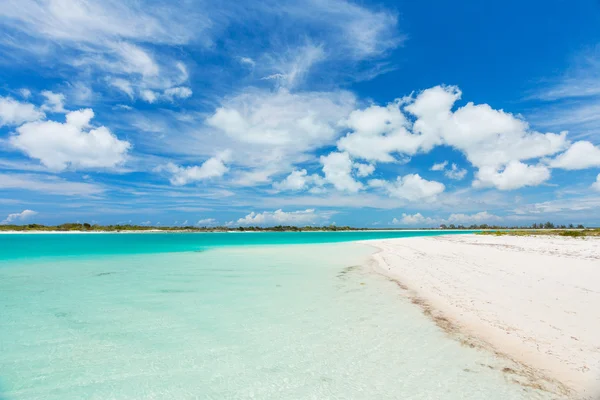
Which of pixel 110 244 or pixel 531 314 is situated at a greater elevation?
pixel 110 244

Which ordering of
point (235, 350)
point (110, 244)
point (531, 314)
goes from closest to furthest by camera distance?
point (235, 350) < point (531, 314) < point (110, 244)

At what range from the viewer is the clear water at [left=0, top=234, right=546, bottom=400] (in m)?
5.15

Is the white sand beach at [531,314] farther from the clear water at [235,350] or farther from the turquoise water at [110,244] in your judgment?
the turquoise water at [110,244]

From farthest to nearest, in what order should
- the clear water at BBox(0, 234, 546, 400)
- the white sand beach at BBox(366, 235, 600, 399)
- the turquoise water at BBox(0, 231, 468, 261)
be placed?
the turquoise water at BBox(0, 231, 468, 261), the white sand beach at BBox(366, 235, 600, 399), the clear water at BBox(0, 234, 546, 400)

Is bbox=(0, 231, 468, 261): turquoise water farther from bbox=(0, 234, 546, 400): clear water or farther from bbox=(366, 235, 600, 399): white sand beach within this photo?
bbox=(366, 235, 600, 399): white sand beach

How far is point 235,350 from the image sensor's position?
6.79m

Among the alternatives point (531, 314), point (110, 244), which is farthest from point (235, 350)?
point (110, 244)

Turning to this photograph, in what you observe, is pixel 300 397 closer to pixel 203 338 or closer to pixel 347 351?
pixel 347 351

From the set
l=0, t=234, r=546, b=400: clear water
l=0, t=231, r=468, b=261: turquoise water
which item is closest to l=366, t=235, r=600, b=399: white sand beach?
l=0, t=234, r=546, b=400: clear water

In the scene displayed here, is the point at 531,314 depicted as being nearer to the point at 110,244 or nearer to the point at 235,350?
the point at 235,350

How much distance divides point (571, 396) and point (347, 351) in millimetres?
3504

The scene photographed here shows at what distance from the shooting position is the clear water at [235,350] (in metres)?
5.15

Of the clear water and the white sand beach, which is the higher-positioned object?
the white sand beach

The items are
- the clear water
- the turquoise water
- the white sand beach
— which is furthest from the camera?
the turquoise water
